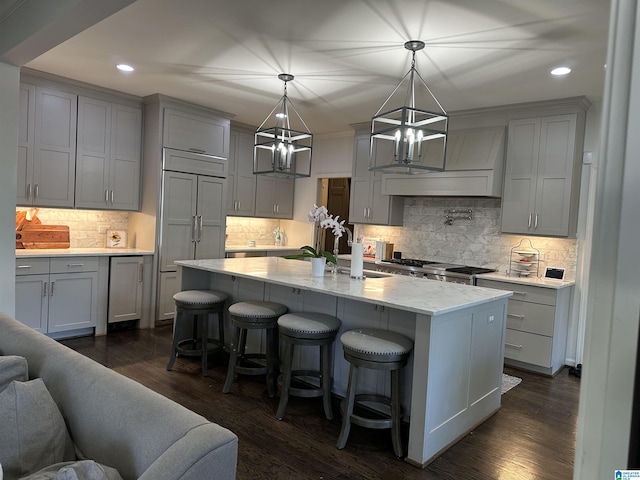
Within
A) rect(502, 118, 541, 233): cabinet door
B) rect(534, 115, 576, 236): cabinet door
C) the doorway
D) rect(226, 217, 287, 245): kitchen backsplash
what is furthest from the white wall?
A: the doorway

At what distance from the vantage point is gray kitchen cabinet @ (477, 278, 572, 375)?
4148 millimetres

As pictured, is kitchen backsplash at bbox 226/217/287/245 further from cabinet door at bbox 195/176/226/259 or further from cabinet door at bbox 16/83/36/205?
cabinet door at bbox 16/83/36/205

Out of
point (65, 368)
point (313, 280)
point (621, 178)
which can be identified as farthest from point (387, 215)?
point (621, 178)

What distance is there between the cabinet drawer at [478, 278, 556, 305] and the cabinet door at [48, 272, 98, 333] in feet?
13.5

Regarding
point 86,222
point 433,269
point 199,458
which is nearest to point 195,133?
point 86,222

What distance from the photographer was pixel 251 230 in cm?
704

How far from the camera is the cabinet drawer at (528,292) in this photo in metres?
4.14

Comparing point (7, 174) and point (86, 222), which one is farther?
point (86, 222)

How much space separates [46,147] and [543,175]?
513cm

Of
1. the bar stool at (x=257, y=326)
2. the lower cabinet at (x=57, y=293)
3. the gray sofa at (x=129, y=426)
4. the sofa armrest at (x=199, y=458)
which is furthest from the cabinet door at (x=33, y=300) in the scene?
the sofa armrest at (x=199, y=458)

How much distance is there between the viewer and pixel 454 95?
14.4 ft

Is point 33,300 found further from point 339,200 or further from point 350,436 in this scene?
point 339,200

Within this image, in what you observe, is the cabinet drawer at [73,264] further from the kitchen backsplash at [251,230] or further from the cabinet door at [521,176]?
the cabinet door at [521,176]

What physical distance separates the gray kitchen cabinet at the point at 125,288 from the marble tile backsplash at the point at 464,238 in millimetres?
3235
